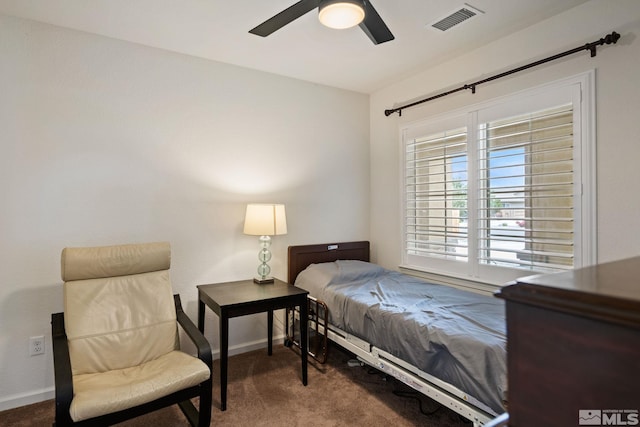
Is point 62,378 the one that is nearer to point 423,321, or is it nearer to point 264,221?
point 264,221

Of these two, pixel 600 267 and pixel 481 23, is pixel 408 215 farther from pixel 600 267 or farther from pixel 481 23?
pixel 600 267

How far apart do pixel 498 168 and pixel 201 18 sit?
96.8 inches

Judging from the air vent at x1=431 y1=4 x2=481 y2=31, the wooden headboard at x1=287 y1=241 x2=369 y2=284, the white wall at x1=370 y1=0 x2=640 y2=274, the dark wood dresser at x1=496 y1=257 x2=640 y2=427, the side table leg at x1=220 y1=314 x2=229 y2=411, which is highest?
the air vent at x1=431 y1=4 x2=481 y2=31

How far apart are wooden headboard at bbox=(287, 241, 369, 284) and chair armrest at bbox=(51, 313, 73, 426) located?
1861 mm

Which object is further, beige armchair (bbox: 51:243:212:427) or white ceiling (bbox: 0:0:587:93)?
white ceiling (bbox: 0:0:587:93)

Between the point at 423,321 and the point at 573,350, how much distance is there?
1.70 meters

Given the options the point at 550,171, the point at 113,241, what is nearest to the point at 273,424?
the point at 113,241

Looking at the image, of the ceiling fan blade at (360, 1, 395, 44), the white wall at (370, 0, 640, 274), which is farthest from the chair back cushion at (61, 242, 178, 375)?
the white wall at (370, 0, 640, 274)

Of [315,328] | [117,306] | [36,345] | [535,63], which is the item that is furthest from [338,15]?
[36,345]

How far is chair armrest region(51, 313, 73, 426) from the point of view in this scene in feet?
5.23

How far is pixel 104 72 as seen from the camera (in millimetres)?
2600

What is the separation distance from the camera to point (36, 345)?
7.82 ft

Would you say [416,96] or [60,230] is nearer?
[60,230]

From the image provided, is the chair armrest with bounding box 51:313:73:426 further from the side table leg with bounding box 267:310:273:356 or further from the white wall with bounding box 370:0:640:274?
the white wall with bounding box 370:0:640:274
